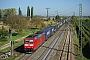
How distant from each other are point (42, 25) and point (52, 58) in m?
52.6

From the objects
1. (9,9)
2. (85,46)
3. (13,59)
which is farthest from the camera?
(9,9)

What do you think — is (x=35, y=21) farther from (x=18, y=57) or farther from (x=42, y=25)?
(x=18, y=57)

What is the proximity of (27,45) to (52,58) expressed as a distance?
5.25 meters

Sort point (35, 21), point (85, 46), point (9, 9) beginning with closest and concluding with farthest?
point (85, 46) < point (35, 21) < point (9, 9)

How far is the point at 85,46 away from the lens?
4497 cm

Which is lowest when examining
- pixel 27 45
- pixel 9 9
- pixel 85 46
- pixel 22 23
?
pixel 85 46

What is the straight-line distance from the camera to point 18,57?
2734 cm

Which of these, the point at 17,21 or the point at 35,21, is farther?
the point at 35,21

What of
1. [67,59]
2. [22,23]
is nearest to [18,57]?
[67,59]

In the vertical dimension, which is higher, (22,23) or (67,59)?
(22,23)

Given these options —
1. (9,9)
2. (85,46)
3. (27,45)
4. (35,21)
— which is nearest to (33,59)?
(27,45)

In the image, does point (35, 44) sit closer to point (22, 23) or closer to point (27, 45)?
point (27, 45)

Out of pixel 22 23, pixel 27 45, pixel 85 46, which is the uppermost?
pixel 22 23

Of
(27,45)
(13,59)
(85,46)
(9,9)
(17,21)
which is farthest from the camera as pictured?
(9,9)
